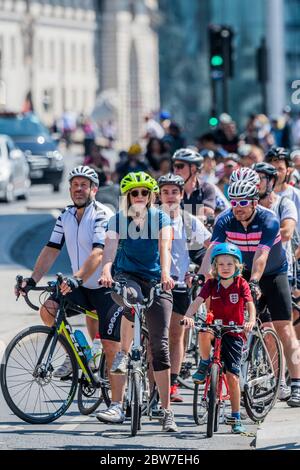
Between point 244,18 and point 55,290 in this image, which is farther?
point 244,18

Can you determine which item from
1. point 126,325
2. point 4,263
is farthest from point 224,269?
point 4,263

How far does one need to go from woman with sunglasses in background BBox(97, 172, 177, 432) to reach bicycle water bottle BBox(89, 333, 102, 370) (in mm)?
619

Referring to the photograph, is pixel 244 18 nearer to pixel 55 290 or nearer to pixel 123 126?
pixel 123 126

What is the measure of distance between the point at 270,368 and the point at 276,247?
2.74ft

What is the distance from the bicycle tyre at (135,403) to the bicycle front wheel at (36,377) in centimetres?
74

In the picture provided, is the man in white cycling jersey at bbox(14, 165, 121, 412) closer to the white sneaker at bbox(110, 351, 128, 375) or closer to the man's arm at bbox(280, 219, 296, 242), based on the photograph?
the white sneaker at bbox(110, 351, 128, 375)

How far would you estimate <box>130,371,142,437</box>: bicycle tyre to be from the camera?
37.2 ft

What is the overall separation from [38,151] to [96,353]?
31163 millimetres

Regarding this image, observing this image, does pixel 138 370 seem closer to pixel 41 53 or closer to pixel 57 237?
pixel 57 237

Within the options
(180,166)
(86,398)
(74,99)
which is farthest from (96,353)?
(74,99)

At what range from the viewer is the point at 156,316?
11.8 m

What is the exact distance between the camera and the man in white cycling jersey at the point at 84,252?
12.2 meters

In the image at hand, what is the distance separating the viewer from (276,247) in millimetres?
12789
